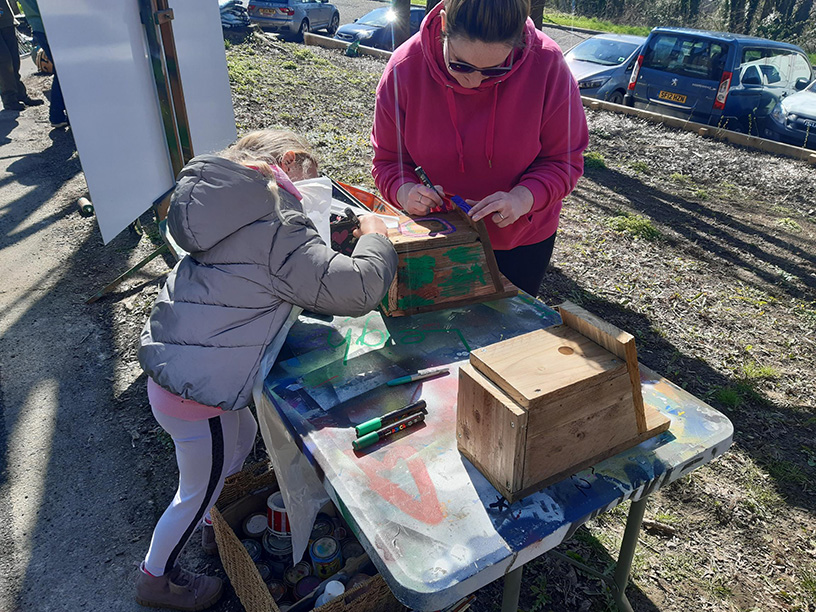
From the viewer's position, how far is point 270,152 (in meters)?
1.72

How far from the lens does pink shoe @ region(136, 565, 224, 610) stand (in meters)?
1.91

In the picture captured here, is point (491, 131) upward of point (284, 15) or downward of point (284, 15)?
upward

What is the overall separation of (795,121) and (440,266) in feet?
24.7

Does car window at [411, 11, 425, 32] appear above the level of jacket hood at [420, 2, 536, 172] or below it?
below

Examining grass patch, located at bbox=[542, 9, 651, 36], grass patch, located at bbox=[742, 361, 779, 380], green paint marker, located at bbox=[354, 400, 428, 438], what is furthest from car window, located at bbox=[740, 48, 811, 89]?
grass patch, located at bbox=[542, 9, 651, 36]

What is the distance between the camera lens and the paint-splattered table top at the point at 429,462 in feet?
3.54

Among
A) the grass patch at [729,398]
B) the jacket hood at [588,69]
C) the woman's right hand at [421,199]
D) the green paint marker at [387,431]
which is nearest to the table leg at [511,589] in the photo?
the green paint marker at [387,431]

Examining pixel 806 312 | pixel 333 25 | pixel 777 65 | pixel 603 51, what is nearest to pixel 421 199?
pixel 806 312

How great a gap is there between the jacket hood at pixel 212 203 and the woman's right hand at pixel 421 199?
0.58 metres

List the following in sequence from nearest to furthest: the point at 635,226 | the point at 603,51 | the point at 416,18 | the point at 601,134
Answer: the point at 635,226 < the point at 601,134 < the point at 603,51 < the point at 416,18

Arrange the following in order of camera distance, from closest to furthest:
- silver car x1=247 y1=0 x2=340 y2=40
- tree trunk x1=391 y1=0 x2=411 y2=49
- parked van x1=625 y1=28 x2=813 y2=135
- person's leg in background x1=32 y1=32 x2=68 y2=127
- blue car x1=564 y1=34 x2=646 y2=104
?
person's leg in background x1=32 y1=32 x2=68 y2=127
tree trunk x1=391 y1=0 x2=411 y2=49
parked van x1=625 y1=28 x2=813 y2=135
blue car x1=564 y1=34 x2=646 y2=104
silver car x1=247 y1=0 x2=340 y2=40

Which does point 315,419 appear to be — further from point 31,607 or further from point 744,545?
point 744,545

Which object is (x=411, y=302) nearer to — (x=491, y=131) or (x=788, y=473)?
(x=491, y=131)

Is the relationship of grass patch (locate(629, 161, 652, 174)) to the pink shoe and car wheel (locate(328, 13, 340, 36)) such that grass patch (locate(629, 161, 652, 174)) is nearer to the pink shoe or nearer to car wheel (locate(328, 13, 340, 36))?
the pink shoe
